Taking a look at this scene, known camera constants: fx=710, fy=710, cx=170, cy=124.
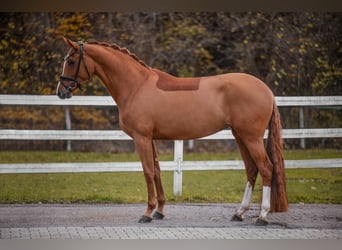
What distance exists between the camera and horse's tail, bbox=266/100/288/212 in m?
6.03

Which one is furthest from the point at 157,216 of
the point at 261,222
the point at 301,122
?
the point at 301,122

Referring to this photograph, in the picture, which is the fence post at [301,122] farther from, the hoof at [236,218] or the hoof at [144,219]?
the hoof at [144,219]

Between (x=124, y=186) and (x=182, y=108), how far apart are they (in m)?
1.35

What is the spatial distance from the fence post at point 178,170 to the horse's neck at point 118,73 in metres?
1.10

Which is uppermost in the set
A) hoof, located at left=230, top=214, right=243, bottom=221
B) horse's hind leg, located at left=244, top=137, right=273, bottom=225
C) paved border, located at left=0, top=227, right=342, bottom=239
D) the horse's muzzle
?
the horse's muzzle

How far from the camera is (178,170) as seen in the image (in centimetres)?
700

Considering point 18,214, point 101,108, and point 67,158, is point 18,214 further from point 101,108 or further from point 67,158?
point 101,108

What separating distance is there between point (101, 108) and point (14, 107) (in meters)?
0.85

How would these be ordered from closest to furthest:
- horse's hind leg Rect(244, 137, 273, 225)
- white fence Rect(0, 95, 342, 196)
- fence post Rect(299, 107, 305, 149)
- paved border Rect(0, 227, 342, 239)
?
paved border Rect(0, 227, 342, 239)
horse's hind leg Rect(244, 137, 273, 225)
white fence Rect(0, 95, 342, 196)
fence post Rect(299, 107, 305, 149)

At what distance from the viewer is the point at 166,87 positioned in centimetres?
609

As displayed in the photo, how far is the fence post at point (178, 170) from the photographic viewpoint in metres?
6.99

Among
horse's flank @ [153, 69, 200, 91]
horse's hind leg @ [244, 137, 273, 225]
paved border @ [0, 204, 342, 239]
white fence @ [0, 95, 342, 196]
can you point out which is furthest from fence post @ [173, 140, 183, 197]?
horse's hind leg @ [244, 137, 273, 225]

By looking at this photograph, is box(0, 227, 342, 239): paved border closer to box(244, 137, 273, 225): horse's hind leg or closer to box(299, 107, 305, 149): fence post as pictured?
box(244, 137, 273, 225): horse's hind leg
